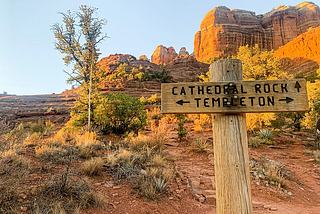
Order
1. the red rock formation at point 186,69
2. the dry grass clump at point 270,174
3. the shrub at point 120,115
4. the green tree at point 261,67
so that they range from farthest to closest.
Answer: the red rock formation at point 186,69, the green tree at point 261,67, the shrub at point 120,115, the dry grass clump at point 270,174

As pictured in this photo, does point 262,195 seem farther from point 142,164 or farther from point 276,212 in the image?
point 142,164

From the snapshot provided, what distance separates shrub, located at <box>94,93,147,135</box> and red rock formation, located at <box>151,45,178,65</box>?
74.1 m

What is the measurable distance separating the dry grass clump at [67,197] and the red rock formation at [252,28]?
2667 inches

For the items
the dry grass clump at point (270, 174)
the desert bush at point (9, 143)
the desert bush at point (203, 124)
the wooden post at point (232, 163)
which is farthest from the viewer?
the desert bush at point (203, 124)

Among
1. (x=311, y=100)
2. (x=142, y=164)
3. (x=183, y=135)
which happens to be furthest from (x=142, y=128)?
Answer: (x=311, y=100)

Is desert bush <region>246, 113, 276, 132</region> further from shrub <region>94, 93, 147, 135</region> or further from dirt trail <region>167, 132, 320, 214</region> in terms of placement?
shrub <region>94, 93, 147, 135</region>

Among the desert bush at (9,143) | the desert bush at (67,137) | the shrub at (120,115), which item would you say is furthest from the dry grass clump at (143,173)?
the shrub at (120,115)

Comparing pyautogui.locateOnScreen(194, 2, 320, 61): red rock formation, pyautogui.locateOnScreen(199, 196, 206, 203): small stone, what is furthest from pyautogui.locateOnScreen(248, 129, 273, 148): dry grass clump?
pyautogui.locateOnScreen(194, 2, 320, 61): red rock formation

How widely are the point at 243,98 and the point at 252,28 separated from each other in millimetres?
82152

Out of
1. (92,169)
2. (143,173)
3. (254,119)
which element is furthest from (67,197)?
(254,119)

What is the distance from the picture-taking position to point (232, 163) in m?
1.40

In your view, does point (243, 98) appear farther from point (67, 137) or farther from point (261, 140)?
point (67, 137)

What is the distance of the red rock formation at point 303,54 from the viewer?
29.5 metres

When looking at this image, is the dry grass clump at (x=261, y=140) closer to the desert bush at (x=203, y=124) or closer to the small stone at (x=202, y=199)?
the desert bush at (x=203, y=124)
